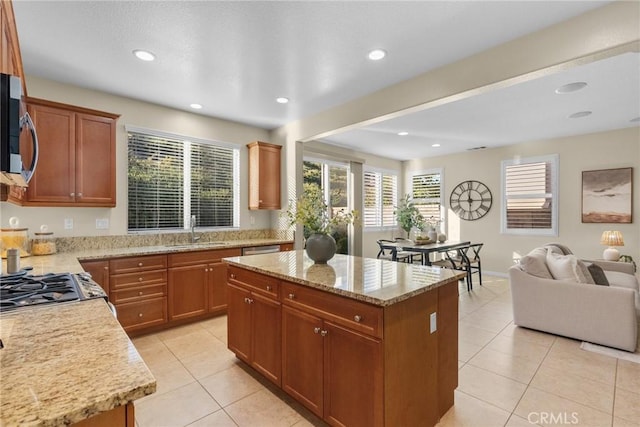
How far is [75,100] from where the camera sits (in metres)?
3.35

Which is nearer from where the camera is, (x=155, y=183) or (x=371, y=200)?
(x=155, y=183)

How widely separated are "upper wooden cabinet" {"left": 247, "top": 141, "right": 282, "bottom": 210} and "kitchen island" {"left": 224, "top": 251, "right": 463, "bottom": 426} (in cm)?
235

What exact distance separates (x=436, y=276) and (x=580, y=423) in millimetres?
1318

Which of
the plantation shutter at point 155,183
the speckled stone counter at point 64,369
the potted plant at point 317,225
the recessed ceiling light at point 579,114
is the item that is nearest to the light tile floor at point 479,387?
the potted plant at point 317,225

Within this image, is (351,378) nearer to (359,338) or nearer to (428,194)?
(359,338)

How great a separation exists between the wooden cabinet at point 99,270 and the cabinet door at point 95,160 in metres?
0.69

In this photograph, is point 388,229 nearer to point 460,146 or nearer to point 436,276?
point 460,146

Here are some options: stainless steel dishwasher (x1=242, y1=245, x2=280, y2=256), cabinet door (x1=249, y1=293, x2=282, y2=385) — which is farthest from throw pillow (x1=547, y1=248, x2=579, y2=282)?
stainless steel dishwasher (x1=242, y1=245, x2=280, y2=256)

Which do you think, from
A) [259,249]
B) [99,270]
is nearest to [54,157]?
[99,270]

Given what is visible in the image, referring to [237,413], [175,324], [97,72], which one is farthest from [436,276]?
[97,72]

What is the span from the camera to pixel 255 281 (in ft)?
7.90

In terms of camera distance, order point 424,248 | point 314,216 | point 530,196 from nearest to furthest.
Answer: point 314,216, point 424,248, point 530,196

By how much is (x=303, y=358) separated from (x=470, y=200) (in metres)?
6.07

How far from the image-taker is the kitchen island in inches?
62.2
